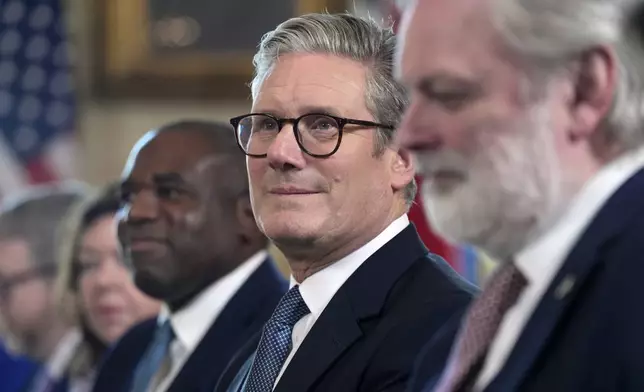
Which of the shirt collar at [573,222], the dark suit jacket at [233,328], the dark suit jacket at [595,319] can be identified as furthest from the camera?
the dark suit jacket at [233,328]

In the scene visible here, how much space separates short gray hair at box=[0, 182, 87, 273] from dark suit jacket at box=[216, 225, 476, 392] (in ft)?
10.3

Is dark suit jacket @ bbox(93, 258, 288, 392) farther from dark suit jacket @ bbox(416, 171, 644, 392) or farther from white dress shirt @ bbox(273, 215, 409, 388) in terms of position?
dark suit jacket @ bbox(416, 171, 644, 392)

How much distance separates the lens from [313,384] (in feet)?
6.97

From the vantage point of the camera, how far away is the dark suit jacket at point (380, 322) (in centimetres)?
210

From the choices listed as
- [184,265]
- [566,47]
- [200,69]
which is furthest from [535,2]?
[200,69]

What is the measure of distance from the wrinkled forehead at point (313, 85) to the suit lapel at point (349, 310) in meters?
0.26

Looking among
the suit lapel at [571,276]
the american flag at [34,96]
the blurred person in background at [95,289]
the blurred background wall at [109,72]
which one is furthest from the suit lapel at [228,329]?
the american flag at [34,96]

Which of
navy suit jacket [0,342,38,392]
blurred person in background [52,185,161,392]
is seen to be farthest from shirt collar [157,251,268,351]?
navy suit jacket [0,342,38,392]

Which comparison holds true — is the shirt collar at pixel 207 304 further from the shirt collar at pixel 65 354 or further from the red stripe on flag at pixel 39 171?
the red stripe on flag at pixel 39 171

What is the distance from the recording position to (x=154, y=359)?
317 centimetres

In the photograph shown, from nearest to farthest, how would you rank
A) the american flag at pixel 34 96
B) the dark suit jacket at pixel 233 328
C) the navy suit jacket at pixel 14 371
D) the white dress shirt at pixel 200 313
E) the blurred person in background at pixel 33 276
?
the dark suit jacket at pixel 233 328 < the white dress shirt at pixel 200 313 < the navy suit jacket at pixel 14 371 < the blurred person in background at pixel 33 276 < the american flag at pixel 34 96

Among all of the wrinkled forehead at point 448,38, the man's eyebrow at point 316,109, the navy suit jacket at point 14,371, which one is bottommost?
the navy suit jacket at point 14,371

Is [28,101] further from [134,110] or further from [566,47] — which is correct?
[566,47]

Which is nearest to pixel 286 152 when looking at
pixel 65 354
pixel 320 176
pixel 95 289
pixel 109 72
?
pixel 320 176
